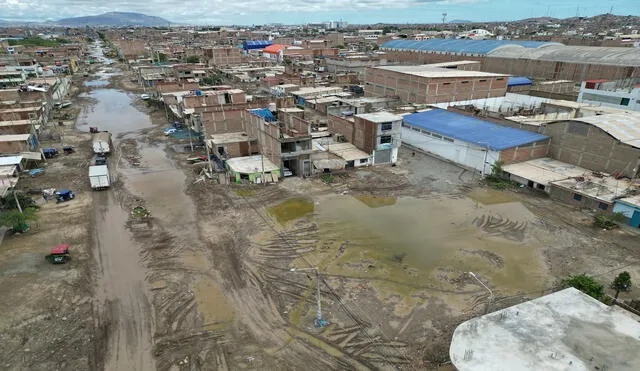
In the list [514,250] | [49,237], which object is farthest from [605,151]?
[49,237]

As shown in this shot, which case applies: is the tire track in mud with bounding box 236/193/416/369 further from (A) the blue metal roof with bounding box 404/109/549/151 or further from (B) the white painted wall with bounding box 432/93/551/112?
(B) the white painted wall with bounding box 432/93/551/112

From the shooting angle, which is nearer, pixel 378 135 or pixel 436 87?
pixel 378 135

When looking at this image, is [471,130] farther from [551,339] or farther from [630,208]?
[551,339]

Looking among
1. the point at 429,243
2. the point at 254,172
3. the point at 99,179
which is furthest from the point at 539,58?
the point at 99,179

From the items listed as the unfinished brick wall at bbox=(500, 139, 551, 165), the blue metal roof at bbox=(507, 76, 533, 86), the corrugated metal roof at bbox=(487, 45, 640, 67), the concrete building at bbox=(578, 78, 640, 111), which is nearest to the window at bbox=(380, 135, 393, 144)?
the unfinished brick wall at bbox=(500, 139, 551, 165)

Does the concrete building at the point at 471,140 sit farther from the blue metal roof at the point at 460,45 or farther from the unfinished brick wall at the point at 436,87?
the blue metal roof at the point at 460,45
